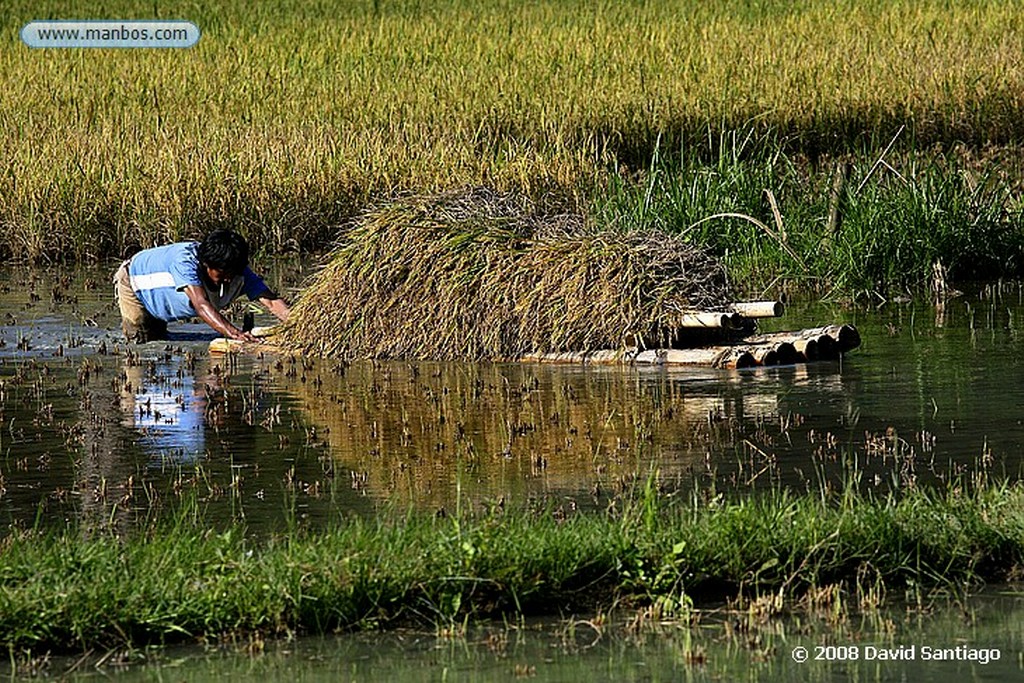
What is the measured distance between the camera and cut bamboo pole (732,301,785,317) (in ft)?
40.2

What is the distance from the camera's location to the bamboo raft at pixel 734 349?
12.1 meters

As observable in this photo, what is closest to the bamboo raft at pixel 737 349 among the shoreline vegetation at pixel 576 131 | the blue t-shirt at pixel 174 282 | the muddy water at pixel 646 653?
the shoreline vegetation at pixel 576 131

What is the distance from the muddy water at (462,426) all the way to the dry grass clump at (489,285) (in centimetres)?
30

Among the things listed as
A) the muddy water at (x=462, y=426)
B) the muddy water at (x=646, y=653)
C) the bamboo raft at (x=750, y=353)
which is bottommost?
the muddy water at (x=646, y=653)

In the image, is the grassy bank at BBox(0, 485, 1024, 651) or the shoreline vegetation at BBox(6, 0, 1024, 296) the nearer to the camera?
the grassy bank at BBox(0, 485, 1024, 651)

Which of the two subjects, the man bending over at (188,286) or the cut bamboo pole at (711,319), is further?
the man bending over at (188,286)

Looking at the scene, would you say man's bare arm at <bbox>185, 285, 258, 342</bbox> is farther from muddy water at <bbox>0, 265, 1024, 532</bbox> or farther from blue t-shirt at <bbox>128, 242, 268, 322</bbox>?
muddy water at <bbox>0, 265, 1024, 532</bbox>

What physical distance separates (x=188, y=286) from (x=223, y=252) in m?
0.42

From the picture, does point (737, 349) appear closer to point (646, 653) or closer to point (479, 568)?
point (479, 568)

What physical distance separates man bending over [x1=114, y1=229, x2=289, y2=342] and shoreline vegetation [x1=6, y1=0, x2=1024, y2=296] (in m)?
1.54

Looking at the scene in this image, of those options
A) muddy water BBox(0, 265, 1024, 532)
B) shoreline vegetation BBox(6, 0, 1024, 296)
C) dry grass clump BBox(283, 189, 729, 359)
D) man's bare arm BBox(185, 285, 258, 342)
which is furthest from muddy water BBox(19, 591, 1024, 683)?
shoreline vegetation BBox(6, 0, 1024, 296)

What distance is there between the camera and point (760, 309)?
12.4 m

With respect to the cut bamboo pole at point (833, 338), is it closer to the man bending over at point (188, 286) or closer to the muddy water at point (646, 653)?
the man bending over at point (188, 286)

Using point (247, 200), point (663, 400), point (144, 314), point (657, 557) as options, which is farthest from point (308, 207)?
point (657, 557)
